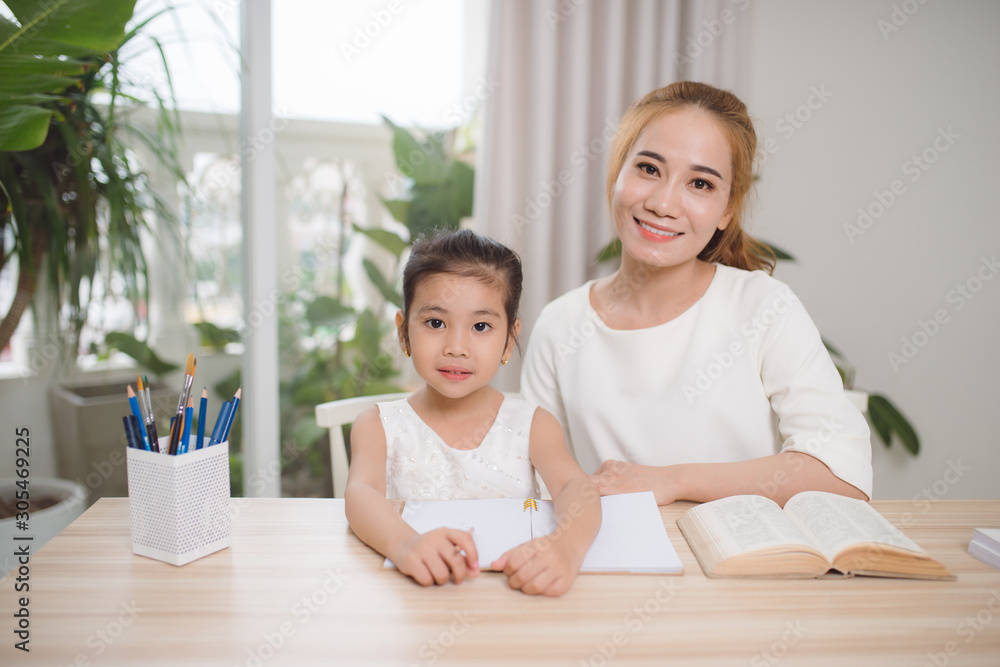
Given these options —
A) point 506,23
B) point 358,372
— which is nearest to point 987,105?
point 506,23

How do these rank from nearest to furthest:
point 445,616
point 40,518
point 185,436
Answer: point 445,616 → point 185,436 → point 40,518

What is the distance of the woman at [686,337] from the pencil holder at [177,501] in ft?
2.24

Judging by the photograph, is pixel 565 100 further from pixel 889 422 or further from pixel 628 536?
pixel 628 536

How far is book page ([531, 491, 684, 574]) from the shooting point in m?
0.75

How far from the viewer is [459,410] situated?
113 cm

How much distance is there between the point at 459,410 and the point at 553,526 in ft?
1.08

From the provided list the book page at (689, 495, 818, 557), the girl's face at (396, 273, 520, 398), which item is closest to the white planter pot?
the girl's face at (396, 273, 520, 398)

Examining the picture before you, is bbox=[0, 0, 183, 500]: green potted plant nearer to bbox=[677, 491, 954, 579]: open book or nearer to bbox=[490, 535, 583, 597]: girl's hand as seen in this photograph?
bbox=[490, 535, 583, 597]: girl's hand

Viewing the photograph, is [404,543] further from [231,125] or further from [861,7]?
[861,7]

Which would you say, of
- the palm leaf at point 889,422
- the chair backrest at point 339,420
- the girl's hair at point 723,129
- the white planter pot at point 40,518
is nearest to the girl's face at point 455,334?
the chair backrest at point 339,420

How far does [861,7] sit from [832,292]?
1.04 meters

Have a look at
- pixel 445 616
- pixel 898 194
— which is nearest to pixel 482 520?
pixel 445 616

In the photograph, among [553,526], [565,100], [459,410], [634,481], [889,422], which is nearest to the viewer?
[553,526]

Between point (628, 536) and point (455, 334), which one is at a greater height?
point (455, 334)
